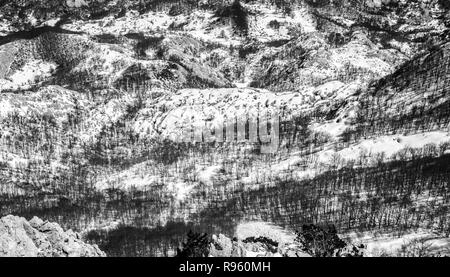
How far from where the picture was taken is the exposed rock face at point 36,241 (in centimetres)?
11994

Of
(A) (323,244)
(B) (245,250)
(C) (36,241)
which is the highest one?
(A) (323,244)

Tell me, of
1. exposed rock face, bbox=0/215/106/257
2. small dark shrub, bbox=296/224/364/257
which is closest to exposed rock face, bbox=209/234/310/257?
small dark shrub, bbox=296/224/364/257

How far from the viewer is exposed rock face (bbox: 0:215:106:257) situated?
393 ft

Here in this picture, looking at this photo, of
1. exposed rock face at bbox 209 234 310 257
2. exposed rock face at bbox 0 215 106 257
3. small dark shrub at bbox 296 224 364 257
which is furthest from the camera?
small dark shrub at bbox 296 224 364 257

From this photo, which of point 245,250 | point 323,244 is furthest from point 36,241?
point 323,244

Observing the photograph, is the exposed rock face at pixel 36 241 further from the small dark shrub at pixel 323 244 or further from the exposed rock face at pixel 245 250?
the small dark shrub at pixel 323 244

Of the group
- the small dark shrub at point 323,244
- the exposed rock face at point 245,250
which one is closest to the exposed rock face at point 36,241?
the exposed rock face at point 245,250

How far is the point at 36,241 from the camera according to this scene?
13138cm

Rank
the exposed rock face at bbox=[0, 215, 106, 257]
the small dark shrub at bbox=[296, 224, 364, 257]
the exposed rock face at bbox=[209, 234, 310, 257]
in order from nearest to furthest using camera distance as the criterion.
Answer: the exposed rock face at bbox=[0, 215, 106, 257] → the exposed rock face at bbox=[209, 234, 310, 257] → the small dark shrub at bbox=[296, 224, 364, 257]

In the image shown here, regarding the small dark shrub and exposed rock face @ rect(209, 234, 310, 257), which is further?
the small dark shrub

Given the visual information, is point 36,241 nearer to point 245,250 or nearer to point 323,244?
point 245,250

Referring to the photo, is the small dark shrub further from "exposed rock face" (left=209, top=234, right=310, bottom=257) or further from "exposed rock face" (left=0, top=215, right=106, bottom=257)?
"exposed rock face" (left=0, top=215, right=106, bottom=257)
